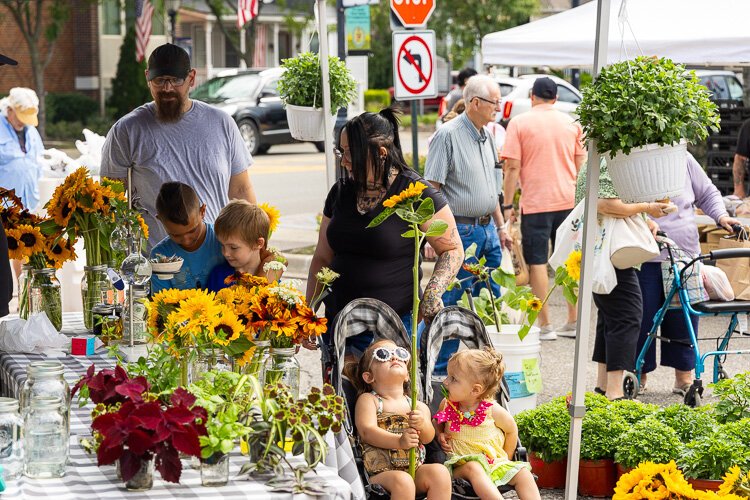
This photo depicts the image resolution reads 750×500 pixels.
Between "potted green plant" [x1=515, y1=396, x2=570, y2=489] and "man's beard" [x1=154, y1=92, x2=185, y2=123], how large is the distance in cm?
236

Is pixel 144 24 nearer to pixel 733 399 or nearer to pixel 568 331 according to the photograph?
pixel 568 331

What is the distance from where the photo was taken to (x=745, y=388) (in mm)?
5551

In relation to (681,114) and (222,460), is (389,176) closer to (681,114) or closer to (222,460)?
(681,114)

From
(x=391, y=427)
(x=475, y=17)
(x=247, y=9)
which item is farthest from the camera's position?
(x=475, y=17)

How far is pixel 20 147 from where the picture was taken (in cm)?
1093

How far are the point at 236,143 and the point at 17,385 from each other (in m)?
2.31

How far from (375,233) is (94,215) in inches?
47.2

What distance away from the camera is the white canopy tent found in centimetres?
838

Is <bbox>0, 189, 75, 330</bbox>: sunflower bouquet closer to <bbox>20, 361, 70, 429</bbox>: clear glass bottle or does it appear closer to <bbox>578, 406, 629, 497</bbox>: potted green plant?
<bbox>20, 361, 70, 429</bbox>: clear glass bottle

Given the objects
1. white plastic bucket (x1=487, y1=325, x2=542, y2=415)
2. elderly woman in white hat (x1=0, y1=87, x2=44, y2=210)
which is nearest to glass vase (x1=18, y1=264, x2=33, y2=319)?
white plastic bucket (x1=487, y1=325, x2=542, y2=415)

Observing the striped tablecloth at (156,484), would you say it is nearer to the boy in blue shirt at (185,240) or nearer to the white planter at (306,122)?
the boy in blue shirt at (185,240)

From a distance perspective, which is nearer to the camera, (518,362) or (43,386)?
(43,386)

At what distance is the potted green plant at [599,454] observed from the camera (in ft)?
18.5

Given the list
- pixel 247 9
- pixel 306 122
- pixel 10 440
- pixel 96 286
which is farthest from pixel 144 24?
pixel 10 440
